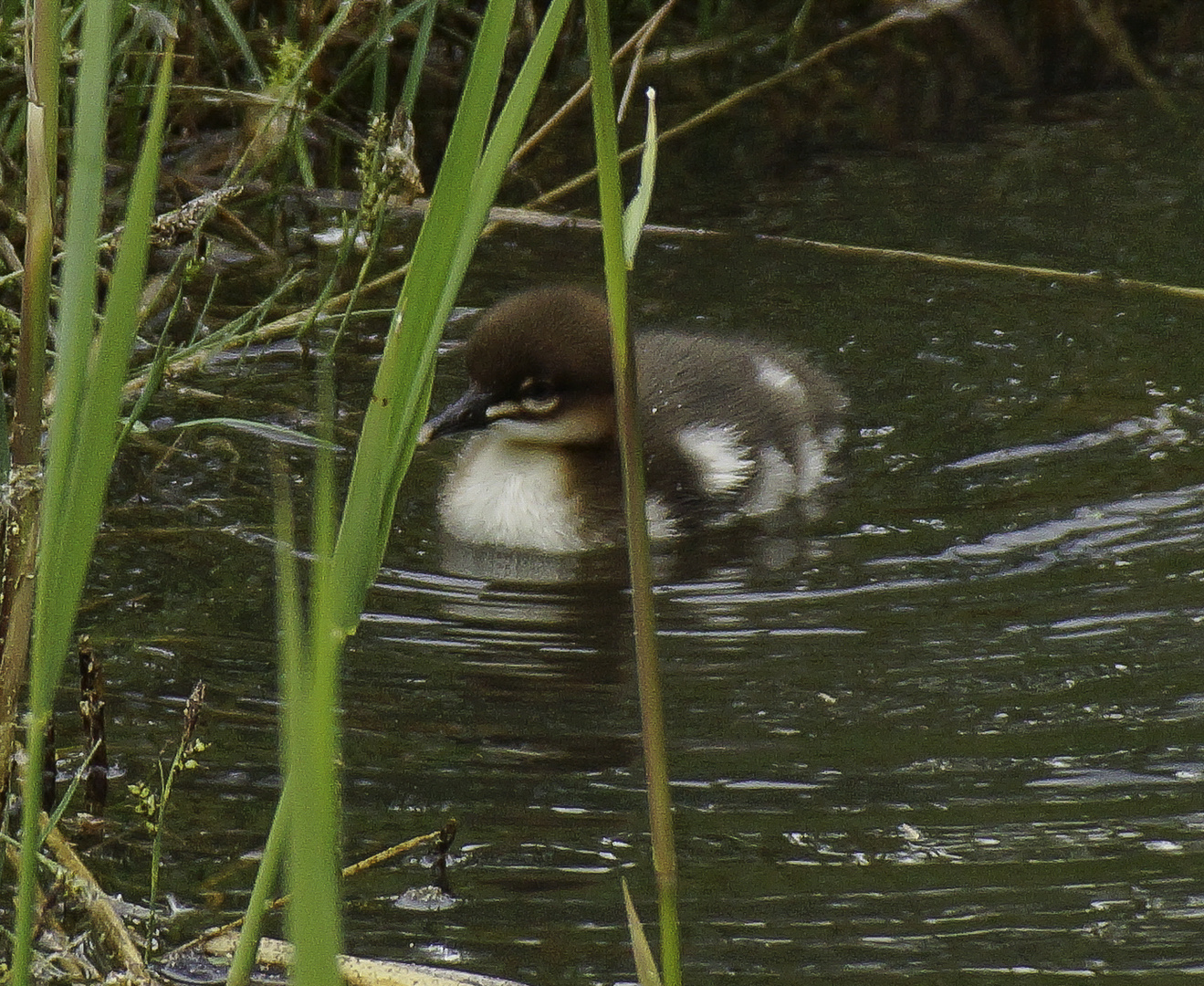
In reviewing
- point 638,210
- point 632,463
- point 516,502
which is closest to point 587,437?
point 516,502

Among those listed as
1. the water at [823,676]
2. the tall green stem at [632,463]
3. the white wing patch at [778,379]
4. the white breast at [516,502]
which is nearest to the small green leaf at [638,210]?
the tall green stem at [632,463]

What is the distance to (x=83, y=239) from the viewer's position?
1329 mm

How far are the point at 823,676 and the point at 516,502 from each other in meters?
0.90

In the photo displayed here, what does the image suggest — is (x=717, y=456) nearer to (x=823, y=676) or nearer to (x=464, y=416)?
(x=464, y=416)

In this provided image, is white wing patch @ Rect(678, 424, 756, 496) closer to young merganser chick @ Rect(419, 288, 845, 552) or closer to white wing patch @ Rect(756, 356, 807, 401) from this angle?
young merganser chick @ Rect(419, 288, 845, 552)

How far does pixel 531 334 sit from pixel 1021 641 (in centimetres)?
112

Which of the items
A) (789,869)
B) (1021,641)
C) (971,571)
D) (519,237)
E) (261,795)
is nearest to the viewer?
(789,869)

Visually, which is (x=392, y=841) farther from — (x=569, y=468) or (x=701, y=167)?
(x=701, y=167)

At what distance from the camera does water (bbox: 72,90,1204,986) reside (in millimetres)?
2107

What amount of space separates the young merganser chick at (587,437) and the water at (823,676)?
9cm

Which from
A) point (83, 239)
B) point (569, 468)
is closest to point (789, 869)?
point (83, 239)

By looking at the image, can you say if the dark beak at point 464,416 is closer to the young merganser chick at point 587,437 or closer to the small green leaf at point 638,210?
the young merganser chick at point 587,437

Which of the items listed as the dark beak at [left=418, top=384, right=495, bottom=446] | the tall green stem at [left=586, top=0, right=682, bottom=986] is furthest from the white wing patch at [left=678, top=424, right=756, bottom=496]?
the tall green stem at [left=586, top=0, right=682, bottom=986]

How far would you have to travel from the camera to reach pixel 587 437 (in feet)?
11.9
